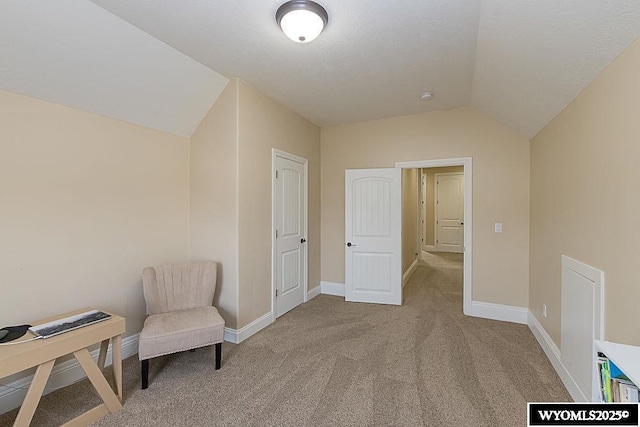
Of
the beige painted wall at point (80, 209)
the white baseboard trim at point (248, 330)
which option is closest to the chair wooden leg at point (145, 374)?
the beige painted wall at point (80, 209)

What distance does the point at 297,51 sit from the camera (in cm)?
250

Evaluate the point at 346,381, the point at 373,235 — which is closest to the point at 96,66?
the point at 346,381

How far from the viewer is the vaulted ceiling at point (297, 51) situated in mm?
1782

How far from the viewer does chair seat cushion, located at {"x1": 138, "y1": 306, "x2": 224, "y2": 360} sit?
2.23 metres

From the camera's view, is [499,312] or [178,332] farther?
[499,312]

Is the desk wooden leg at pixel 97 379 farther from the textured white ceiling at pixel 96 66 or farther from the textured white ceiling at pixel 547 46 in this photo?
the textured white ceiling at pixel 547 46

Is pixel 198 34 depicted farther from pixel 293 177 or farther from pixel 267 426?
pixel 267 426

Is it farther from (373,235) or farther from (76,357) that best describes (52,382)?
(373,235)

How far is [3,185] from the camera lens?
80.0 inches

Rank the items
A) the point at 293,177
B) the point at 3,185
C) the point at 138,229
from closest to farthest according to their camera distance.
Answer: the point at 3,185, the point at 138,229, the point at 293,177

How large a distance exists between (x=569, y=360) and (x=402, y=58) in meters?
2.75

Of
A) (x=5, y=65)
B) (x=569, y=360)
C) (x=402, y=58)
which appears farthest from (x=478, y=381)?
(x=5, y=65)

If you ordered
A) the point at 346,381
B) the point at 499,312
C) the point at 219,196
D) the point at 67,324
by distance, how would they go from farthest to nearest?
the point at 499,312
the point at 219,196
the point at 346,381
the point at 67,324

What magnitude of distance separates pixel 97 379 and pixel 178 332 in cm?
54
